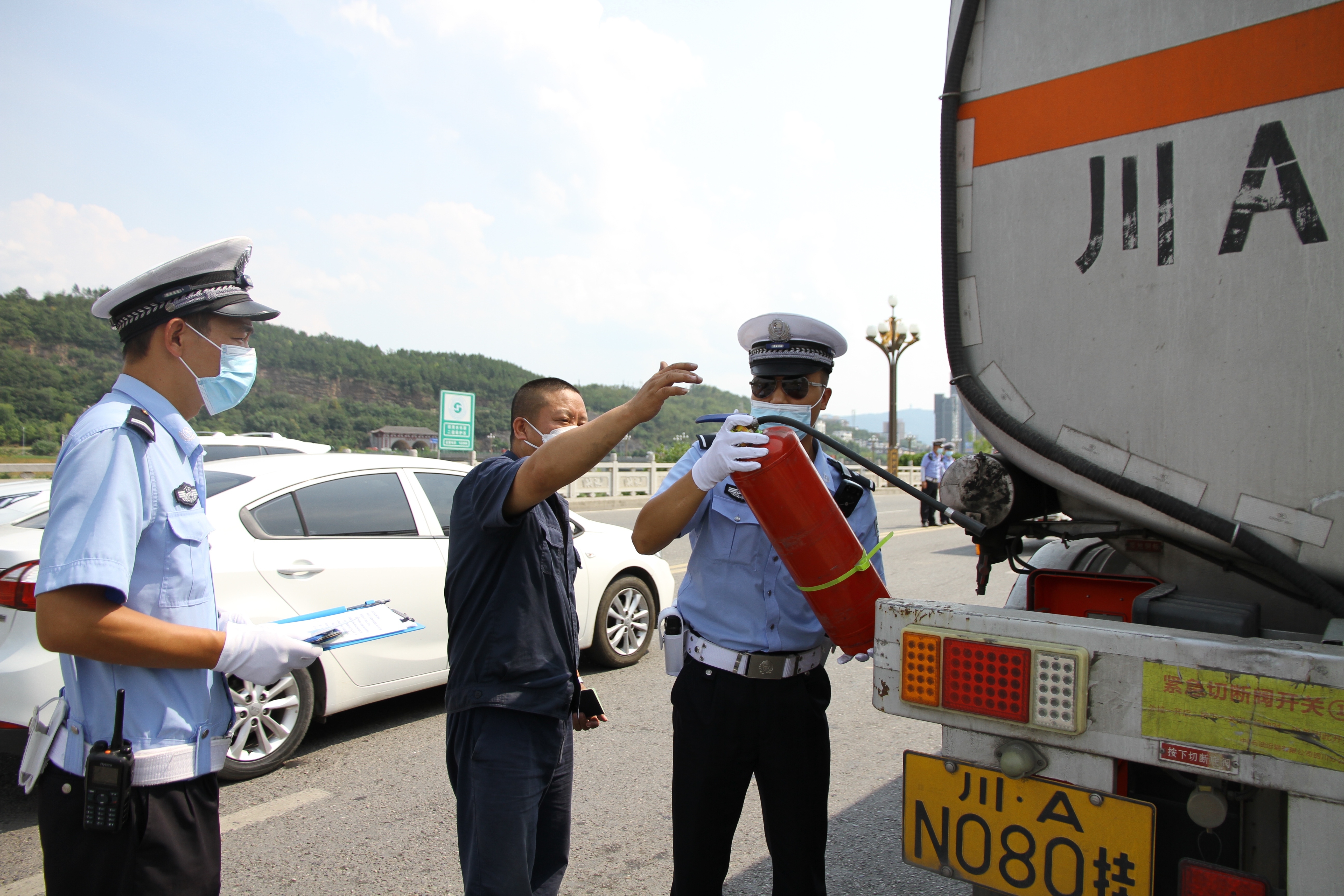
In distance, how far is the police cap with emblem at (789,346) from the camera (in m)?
2.50

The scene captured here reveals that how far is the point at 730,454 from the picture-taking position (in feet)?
6.49

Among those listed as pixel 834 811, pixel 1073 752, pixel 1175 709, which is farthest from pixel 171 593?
pixel 834 811

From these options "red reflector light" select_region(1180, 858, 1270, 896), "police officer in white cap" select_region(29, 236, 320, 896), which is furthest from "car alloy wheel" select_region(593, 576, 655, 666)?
"red reflector light" select_region(1180, 858, 1270, 896)

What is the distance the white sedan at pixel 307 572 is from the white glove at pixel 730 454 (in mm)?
1934

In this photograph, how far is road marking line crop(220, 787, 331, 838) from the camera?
11.0 feet

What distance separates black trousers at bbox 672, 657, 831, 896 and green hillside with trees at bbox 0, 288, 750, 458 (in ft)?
51.4

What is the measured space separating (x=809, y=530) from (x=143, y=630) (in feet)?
4.73

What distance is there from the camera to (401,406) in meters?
66.5

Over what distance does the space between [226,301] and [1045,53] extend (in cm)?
199

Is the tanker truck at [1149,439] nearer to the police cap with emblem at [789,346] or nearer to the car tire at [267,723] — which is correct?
the police cap with emblem at [789,346]

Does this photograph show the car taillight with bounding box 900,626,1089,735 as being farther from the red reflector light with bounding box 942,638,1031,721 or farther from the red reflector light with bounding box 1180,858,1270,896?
the red reflector light with bounding box 1180,858,1270,896

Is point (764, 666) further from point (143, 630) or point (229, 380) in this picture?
point (229, 380)

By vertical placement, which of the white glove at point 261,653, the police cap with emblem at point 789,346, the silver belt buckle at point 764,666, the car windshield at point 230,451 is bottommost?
the silver belt buckle at point 764,666

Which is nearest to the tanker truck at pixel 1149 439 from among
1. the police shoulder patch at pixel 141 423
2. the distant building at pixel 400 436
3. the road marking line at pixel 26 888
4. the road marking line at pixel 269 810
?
the police shoulder patch at pixel 141 423
